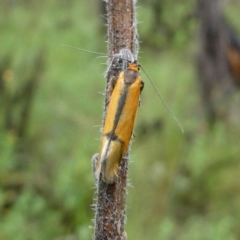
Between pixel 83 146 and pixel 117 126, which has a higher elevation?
pixel 83 146

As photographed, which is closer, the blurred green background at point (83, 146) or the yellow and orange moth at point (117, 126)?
the yellow and orange moth at point (117, 126)

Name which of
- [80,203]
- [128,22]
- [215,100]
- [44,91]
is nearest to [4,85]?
[44,91]

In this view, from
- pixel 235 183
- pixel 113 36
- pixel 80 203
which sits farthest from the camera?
pixel 235 183

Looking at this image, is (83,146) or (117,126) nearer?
(117,126)

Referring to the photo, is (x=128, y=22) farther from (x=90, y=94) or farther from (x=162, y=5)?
(x=90, y=94)

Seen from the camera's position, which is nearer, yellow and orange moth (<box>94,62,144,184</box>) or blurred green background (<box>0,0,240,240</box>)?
yellow and orange moth (<box>94,62,144,184</box>)
